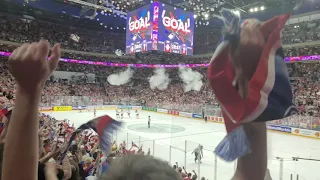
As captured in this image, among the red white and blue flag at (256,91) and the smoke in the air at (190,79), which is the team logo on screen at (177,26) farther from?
the red white and blue flag at (256,91)

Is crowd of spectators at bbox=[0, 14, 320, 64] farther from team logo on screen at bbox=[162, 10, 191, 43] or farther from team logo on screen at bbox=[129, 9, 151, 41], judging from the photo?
team logo on screen at bbox=[129, 9, 151, 41]

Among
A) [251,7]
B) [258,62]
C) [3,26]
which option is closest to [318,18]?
[251,7]

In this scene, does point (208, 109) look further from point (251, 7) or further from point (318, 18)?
point (318, 18)

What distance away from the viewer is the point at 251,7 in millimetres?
21859

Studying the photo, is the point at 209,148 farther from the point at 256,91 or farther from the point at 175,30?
the point at 256,91

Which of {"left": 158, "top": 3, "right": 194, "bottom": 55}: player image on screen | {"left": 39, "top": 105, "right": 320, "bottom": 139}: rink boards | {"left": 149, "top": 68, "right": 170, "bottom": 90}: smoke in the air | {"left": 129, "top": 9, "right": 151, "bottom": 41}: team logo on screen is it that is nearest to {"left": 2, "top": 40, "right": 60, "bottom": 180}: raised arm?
{"left": 39, "top": 105, "right": 320, "bottom": 139}: rink boards

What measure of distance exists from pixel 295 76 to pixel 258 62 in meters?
30.3

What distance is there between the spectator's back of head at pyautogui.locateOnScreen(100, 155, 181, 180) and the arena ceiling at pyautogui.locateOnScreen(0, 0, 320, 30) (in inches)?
572

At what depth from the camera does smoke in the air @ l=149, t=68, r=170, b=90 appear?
43875 mm

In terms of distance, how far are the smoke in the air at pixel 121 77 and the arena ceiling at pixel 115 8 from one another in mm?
8598

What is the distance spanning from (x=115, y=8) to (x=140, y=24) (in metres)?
8.92

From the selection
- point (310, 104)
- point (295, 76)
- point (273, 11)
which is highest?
point (273, 11)

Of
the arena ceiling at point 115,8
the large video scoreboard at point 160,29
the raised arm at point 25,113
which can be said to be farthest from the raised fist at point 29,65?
the large video scoreboard at point 160,29

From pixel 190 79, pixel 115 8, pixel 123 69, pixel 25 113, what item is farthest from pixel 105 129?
pixel 123 69
